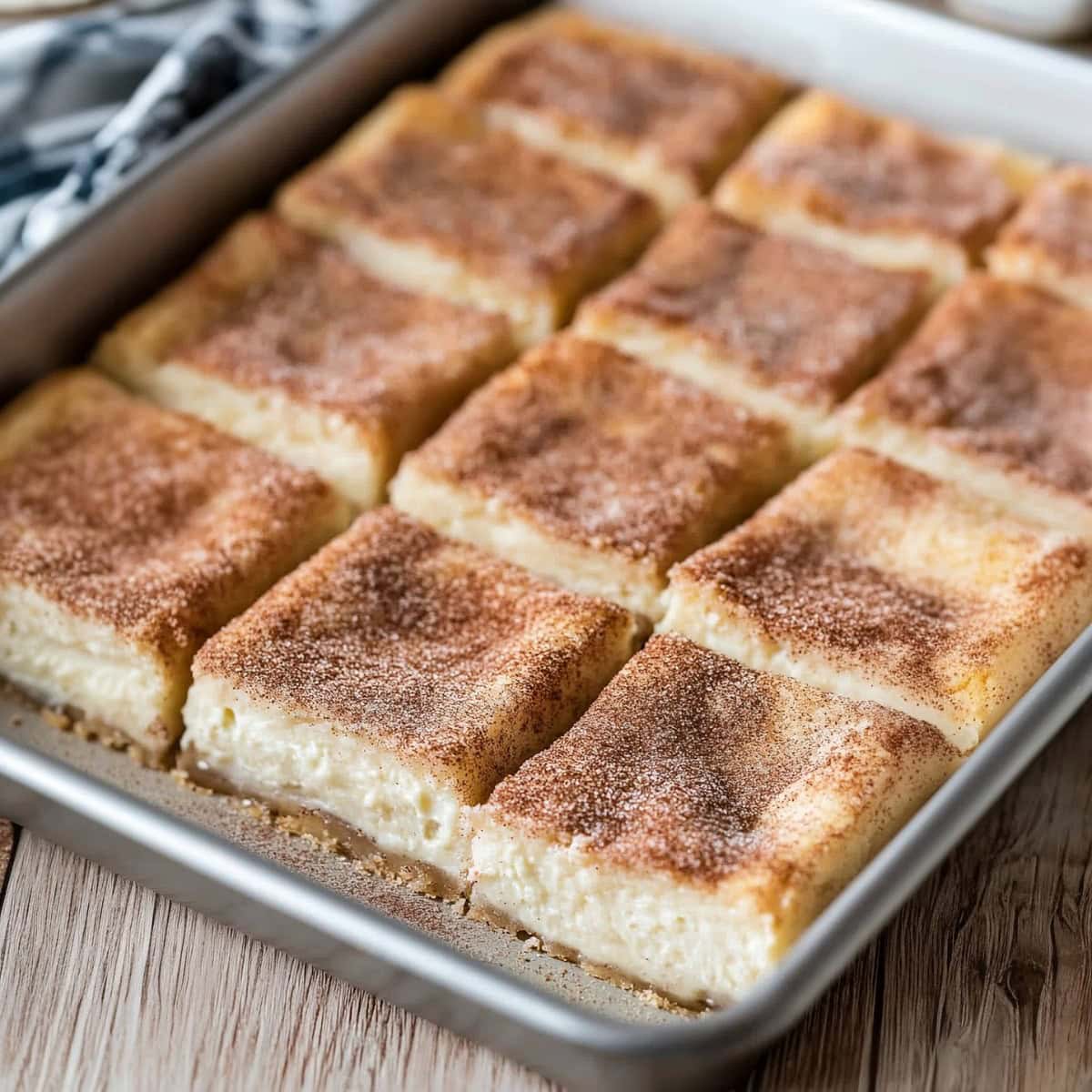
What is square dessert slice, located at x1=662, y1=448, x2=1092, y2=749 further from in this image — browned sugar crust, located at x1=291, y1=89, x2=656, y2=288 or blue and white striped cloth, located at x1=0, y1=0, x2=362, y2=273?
blue and white striped cloth, located at x1=0, y1=0, x2=362, y2=273

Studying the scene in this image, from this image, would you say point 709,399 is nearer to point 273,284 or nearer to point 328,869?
point 273,284

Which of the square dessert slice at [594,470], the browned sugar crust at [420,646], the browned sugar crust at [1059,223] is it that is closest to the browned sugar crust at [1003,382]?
the browned sugar crust at [1059,223]

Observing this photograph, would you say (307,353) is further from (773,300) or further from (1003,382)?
(1003,382)

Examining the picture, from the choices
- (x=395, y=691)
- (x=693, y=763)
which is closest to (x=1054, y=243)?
(x=693, y=763)

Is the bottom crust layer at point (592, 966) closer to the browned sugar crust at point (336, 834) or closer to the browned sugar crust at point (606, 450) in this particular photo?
the browned sugar crust at point (336, 834)

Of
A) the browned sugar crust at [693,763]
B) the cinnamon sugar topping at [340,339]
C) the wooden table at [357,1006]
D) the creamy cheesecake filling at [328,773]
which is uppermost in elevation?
the cinnamon sugar topping at [340,339]

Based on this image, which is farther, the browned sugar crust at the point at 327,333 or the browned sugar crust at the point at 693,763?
the browned sugar crust at the point at 327,333
